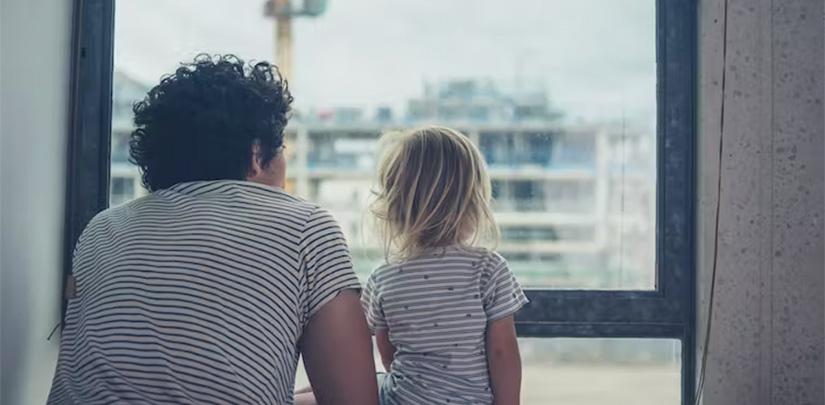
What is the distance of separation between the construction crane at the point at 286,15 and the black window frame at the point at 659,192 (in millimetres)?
452

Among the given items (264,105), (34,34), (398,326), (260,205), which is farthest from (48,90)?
(398,326)

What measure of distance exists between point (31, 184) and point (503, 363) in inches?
46.3

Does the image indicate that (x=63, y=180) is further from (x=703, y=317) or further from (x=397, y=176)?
(x=703, y=317)

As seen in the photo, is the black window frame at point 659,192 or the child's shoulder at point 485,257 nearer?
the child's shoulder at point 485,257

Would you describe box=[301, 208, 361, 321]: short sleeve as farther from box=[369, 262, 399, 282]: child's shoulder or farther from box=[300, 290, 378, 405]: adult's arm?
box=[369, 262, 399, 282]: child's shoulder

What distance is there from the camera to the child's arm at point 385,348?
5.65ft

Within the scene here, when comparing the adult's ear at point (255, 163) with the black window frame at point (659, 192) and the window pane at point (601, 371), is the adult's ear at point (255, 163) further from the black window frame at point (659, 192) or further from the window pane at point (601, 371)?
the window pane at point (601, 371)

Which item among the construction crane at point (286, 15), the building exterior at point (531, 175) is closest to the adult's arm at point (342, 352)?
the building exterior at point (531, 175)

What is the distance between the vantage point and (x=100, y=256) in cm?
134

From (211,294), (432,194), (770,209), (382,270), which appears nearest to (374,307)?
(382,270)

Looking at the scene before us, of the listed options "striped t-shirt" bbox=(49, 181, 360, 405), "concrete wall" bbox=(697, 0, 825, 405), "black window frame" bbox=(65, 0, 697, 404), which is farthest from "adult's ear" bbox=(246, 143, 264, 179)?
"concrete wall" bbox=(697, 0, 825, 405)

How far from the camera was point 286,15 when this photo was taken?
2104 mm

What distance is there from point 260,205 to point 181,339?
0.26 metres

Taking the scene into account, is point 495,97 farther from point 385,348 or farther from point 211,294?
point 211,294
